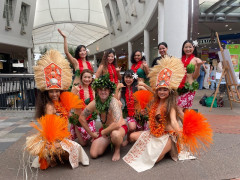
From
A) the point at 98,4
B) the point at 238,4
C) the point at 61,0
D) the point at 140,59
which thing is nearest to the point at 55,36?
the point at 61,0

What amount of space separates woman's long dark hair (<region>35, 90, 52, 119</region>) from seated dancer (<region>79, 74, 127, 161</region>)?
0.50m

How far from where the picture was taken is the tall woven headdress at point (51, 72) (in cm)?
237

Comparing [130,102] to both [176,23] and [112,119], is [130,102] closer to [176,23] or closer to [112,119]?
[112,119]

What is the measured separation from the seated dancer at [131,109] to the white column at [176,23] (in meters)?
2.77

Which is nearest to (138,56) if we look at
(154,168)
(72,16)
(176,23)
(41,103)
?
(41,103)

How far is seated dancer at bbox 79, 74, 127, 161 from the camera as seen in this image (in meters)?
2.35

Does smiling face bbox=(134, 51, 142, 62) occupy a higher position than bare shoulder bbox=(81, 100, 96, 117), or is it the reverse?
smiling face bbox=(134, 51, 142, 62)

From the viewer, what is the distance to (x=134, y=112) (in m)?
3.04

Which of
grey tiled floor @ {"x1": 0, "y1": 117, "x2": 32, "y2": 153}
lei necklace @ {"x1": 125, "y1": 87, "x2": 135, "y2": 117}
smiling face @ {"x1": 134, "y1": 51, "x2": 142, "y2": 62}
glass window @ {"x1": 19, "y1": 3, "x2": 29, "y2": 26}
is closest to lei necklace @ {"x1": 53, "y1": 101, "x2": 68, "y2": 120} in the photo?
lei necklace @ {"x1": 125, "y1": 87, "x2": 135, "y2": 117}

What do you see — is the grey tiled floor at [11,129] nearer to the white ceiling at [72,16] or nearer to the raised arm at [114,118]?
the raised arm at [114,118]

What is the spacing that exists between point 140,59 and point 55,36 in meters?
42.8

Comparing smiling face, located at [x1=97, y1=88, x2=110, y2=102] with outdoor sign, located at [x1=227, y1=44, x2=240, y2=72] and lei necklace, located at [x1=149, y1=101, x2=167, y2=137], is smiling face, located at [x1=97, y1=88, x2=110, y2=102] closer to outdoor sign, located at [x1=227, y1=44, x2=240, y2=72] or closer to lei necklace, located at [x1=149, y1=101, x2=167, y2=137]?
lei necklace, located at [x1=149, y1=101, x2=167, y2=137]

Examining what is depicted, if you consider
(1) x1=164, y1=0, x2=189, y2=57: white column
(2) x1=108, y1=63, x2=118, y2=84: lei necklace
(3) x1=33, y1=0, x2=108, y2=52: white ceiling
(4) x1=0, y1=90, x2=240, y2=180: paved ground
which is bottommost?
(4) x1=0, y1=90, x2=240, y2=180: paved ground

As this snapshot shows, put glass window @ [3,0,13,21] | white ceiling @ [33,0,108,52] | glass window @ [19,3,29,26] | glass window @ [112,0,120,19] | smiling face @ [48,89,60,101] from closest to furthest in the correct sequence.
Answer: smiling face @ [48,89,60,101], glass window @ [3,0,13,21], glass window @ [19,3,29,26], glass window @ [112,0,120,19], white ceiling @ [33,0,108,52]
